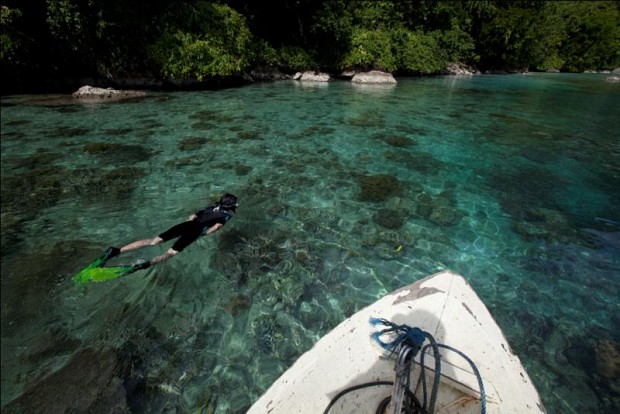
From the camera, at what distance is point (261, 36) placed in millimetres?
29328

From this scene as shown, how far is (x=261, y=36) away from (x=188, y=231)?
2874cm

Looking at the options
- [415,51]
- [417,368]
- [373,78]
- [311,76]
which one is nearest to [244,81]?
[311,76]

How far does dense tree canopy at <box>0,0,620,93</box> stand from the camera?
19.0 m

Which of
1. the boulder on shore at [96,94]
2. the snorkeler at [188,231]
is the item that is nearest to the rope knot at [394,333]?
the snorkeler at [188,231]

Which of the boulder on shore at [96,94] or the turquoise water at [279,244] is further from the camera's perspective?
the boulder on shore at [96,94]

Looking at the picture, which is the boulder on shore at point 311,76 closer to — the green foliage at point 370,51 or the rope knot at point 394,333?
the green foliage at point 370,51

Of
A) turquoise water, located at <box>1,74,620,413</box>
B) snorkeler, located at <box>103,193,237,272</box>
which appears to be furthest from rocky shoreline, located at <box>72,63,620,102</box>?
snorkeler, located at <box>103,193,237,272</box>

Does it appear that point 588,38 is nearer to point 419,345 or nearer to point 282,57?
point 282,57

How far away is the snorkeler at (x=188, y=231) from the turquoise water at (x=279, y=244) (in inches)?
9.9

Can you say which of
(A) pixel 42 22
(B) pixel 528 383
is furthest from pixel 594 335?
(A) pixel 42 22

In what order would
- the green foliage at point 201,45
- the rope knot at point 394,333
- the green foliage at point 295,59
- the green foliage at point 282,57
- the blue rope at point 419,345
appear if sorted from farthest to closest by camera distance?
the green foliage at point 295,59 < the green foliage at point 282,57 < the green foliage at point 201,45 < the rope knot at point 394,333 < the blue rope at point 419,345

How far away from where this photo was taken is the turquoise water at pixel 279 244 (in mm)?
→ 4039

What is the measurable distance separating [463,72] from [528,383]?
51.1 meters

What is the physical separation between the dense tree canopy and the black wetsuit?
19.4 meters
